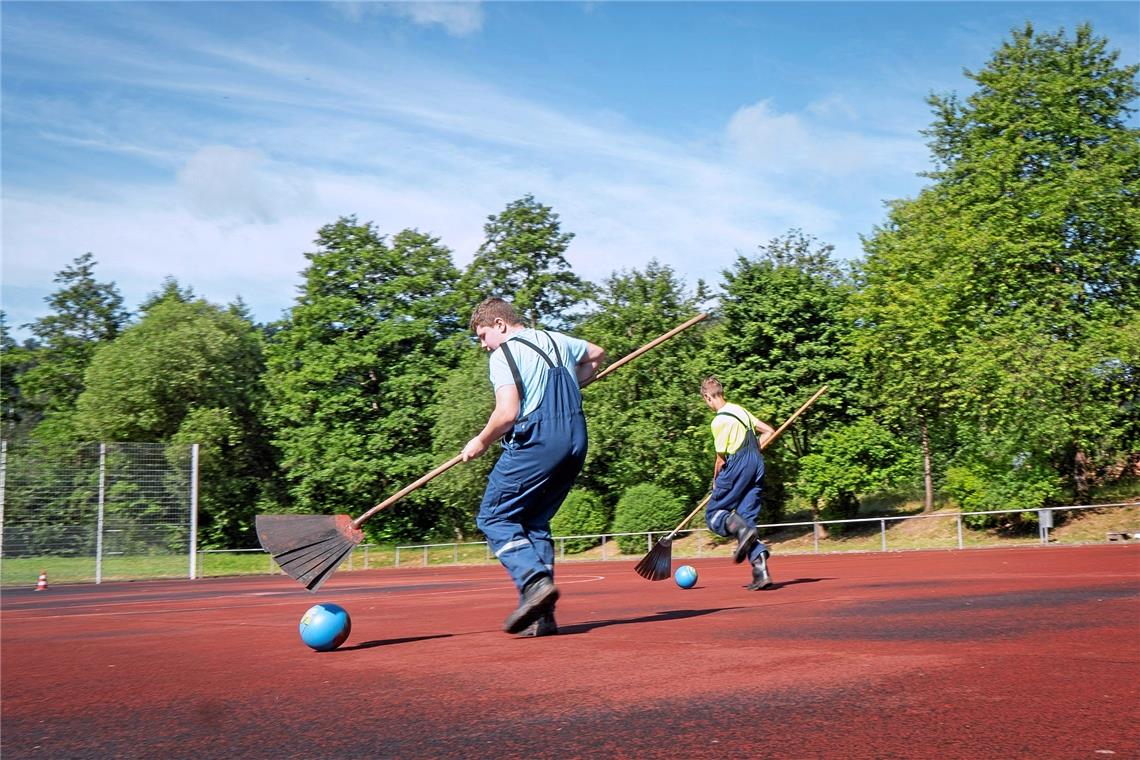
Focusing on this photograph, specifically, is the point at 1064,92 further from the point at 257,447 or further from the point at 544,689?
the point at 257,447

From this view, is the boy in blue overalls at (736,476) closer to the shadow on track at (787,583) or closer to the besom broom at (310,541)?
Answer: the shadow on track at (787,583)

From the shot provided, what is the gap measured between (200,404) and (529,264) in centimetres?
1720

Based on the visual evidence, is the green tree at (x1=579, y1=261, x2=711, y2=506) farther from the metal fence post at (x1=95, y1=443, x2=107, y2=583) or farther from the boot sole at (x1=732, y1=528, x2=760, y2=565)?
the boot sole at (x1=732, y1=528, x2=760, y2=565)

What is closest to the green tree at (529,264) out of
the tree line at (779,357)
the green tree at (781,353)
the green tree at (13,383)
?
the tree line at (779,357)

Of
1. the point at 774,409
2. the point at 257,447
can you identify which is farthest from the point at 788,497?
the point at 257,447

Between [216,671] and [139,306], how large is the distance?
6815 cm

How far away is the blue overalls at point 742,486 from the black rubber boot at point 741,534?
0.06 meters

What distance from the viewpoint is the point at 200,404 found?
50156mm

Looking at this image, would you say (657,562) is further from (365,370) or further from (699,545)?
(365,370)

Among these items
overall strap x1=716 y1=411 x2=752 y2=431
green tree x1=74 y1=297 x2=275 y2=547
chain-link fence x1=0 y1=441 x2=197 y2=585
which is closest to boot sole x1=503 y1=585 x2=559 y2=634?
overall strap x1=716 y1=411 x2=752 y2=431

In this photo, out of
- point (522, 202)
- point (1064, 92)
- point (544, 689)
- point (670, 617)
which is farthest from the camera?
point (522, 202)

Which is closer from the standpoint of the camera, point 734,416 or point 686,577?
point 734,416

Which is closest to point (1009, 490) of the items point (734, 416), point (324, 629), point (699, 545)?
point (699, 545)

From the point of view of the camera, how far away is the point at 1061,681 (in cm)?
430
